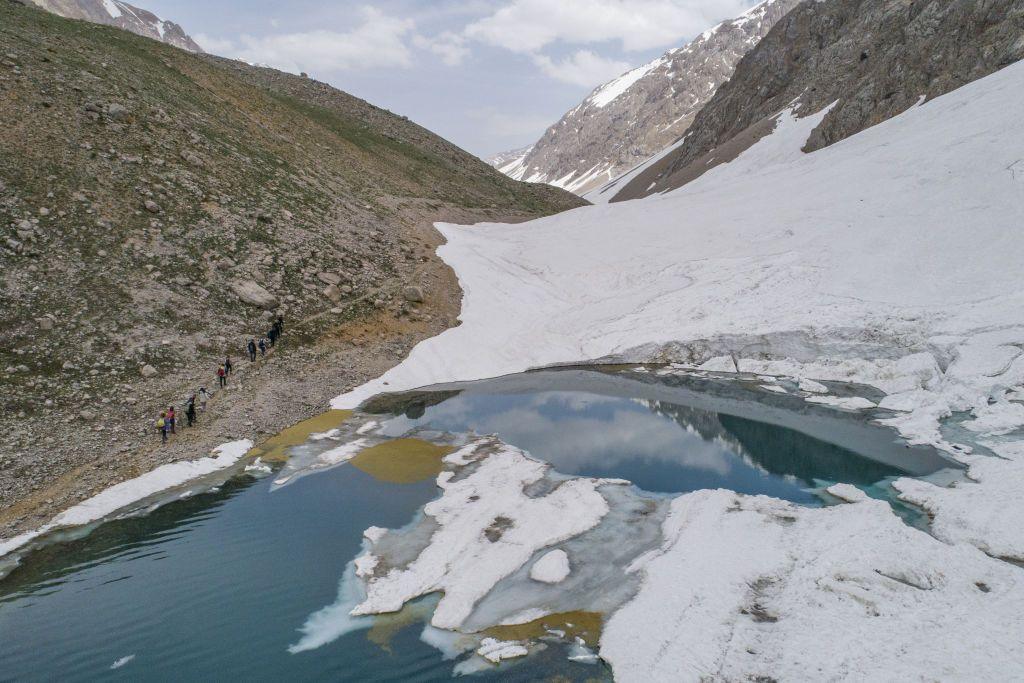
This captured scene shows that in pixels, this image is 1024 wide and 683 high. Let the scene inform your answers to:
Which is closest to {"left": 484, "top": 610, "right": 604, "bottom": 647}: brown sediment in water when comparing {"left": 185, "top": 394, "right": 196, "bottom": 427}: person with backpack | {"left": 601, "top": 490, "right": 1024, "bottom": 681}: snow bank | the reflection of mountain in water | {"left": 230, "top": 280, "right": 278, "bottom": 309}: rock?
{"left": 601, "top": 490, "right": 1024, "bottom": 681}: snow bank

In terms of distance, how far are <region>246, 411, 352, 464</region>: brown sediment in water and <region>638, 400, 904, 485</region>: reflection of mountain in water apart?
571 inches

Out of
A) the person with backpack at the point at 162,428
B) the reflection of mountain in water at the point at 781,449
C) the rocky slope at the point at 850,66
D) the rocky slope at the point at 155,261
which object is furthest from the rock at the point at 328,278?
the rocky slope at the point at 850,66

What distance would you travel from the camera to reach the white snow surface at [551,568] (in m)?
13.5

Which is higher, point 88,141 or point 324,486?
point 88,141

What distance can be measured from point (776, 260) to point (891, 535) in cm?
2486

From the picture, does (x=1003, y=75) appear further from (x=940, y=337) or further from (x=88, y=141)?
(x=88, y=141)

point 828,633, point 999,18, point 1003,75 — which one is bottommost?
point 828,633

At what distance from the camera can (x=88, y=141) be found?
34.8m

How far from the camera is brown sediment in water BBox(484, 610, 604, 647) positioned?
1167 centimetres

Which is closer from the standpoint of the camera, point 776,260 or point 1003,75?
Answer: point 776,260

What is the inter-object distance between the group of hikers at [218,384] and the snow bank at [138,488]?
82.7 inches

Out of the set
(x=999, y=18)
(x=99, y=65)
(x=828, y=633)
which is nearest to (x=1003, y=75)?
(x=999, y=18)

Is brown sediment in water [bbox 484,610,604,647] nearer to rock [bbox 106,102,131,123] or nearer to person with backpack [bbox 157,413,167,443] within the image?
person with backpack [bbox 157,413,167,443]

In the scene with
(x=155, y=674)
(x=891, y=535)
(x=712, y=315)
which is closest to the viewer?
(x=155, y=674)
